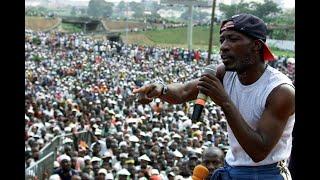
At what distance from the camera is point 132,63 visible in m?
29.3

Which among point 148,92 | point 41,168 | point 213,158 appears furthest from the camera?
point 41,168

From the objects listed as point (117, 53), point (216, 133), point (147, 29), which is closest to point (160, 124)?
point (216, 133)

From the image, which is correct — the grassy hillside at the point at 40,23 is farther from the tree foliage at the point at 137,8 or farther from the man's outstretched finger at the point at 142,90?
the man's outstretched finger at the point at 142,90

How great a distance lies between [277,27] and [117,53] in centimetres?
1000

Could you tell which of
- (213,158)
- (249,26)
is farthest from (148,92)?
(213,158)

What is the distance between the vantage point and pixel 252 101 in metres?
1.97

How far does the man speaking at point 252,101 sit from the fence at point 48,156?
4966 millimetres

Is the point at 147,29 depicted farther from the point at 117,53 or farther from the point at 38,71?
the point at 38,71

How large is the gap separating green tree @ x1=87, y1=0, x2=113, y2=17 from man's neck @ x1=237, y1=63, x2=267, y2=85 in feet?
238

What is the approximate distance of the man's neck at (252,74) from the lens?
1.99m

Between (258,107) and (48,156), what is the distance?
745 centimetres

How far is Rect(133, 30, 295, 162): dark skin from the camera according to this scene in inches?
71.2

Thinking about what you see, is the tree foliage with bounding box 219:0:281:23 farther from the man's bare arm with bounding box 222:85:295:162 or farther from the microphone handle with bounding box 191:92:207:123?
the microphone handle with bounding box 191:92:207:123

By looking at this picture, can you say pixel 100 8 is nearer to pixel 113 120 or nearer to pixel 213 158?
pixel 113 120
